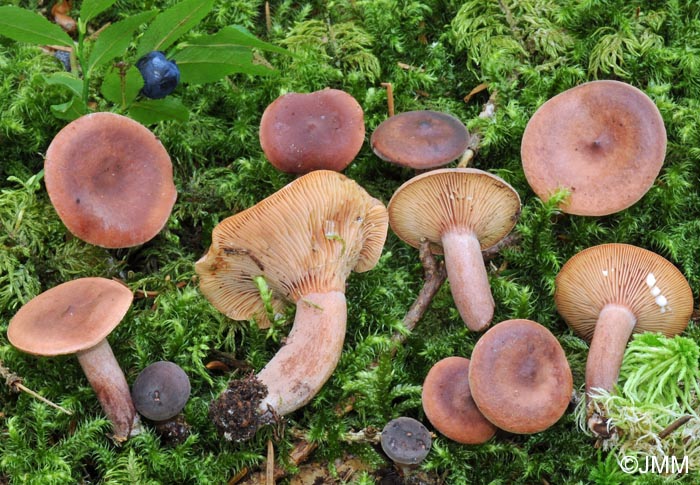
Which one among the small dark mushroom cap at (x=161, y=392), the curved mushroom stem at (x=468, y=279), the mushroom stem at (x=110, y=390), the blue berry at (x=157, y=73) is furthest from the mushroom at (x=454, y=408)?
the blue berry at (x=157, y=73)

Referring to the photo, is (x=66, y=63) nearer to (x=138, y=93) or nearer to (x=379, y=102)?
(x=138, y=93)

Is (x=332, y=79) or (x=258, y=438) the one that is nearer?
(x=258, y=438)

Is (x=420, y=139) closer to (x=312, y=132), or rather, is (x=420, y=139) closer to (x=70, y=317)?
(x=312, y=132)

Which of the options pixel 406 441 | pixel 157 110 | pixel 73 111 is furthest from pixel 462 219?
pixel 73 111

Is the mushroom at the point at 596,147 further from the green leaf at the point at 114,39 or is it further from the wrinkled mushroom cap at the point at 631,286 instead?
the green leaf at the point at 114,39

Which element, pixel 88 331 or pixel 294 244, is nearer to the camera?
pixel 88 331

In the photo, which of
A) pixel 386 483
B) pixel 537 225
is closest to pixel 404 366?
pixel 386 483
